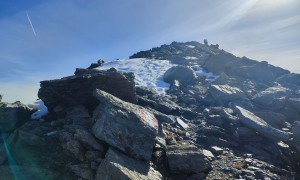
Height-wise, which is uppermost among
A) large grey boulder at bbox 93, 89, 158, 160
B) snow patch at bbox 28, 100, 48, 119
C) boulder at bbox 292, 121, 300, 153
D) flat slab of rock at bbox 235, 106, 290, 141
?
snow patch at bbox 28, 100, 48, 119

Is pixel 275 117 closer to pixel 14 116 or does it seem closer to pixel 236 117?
pixel 236 117

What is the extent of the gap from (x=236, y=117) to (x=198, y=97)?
713 centimetres

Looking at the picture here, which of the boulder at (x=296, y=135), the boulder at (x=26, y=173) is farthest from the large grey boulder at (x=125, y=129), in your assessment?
the boulder at (x=296, y=135)

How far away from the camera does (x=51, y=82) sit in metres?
15.7

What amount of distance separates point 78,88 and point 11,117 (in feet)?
12.5

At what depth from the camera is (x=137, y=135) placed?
40.0 feet

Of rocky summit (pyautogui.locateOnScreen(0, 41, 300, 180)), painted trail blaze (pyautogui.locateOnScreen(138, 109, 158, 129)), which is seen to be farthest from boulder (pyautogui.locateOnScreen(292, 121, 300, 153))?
painted trail blaze (pyautogui.locateOnScreen(138, 109, 158, 129))

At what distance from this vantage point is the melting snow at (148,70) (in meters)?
30.6

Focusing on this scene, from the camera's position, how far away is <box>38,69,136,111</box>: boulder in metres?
15.6

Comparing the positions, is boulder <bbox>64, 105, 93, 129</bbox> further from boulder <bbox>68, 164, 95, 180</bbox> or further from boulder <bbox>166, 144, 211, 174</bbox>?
boulder <bbox>166, 144, 211, 174</bbox>

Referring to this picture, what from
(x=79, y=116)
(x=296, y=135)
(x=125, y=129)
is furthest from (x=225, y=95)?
(x=125, y=129)

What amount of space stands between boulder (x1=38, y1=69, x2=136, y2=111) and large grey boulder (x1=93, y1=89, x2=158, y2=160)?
292 centimetres

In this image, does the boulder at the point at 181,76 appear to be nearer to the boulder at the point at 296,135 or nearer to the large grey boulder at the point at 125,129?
the boulder at the point at 296,135

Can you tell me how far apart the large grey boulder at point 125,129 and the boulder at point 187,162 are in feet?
4.82
